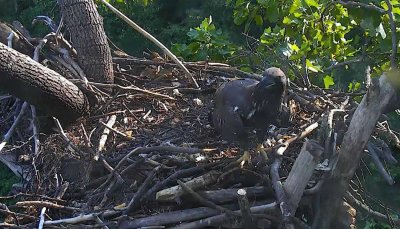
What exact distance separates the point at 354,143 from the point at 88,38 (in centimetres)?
295

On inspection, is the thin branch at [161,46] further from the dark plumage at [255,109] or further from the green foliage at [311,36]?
the dark plumage at [255,109]

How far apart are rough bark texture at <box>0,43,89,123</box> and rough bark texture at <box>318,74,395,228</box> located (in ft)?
7.45

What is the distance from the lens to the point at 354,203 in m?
4.62

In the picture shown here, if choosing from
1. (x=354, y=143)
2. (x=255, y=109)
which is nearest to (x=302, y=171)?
(x=354, y=143)

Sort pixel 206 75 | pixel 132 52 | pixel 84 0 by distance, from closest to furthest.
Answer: pixel 84 0 → pixel 206 75 → pixel 132 52

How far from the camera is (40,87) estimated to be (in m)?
5.14

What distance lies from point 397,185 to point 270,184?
4100mm

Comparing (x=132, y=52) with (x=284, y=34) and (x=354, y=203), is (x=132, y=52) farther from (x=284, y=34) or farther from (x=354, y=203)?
(x=354, y=203)

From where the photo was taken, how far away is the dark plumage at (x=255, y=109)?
4.73 metres

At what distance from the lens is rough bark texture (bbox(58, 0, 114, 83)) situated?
600 cm

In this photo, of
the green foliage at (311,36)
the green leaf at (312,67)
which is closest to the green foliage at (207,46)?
the green foliage at (311,36)

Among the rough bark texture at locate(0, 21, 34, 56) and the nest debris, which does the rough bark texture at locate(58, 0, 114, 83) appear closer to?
the nest debris

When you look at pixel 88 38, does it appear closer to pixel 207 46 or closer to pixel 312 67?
pixel 207 46

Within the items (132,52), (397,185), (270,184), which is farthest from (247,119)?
(132,52)
